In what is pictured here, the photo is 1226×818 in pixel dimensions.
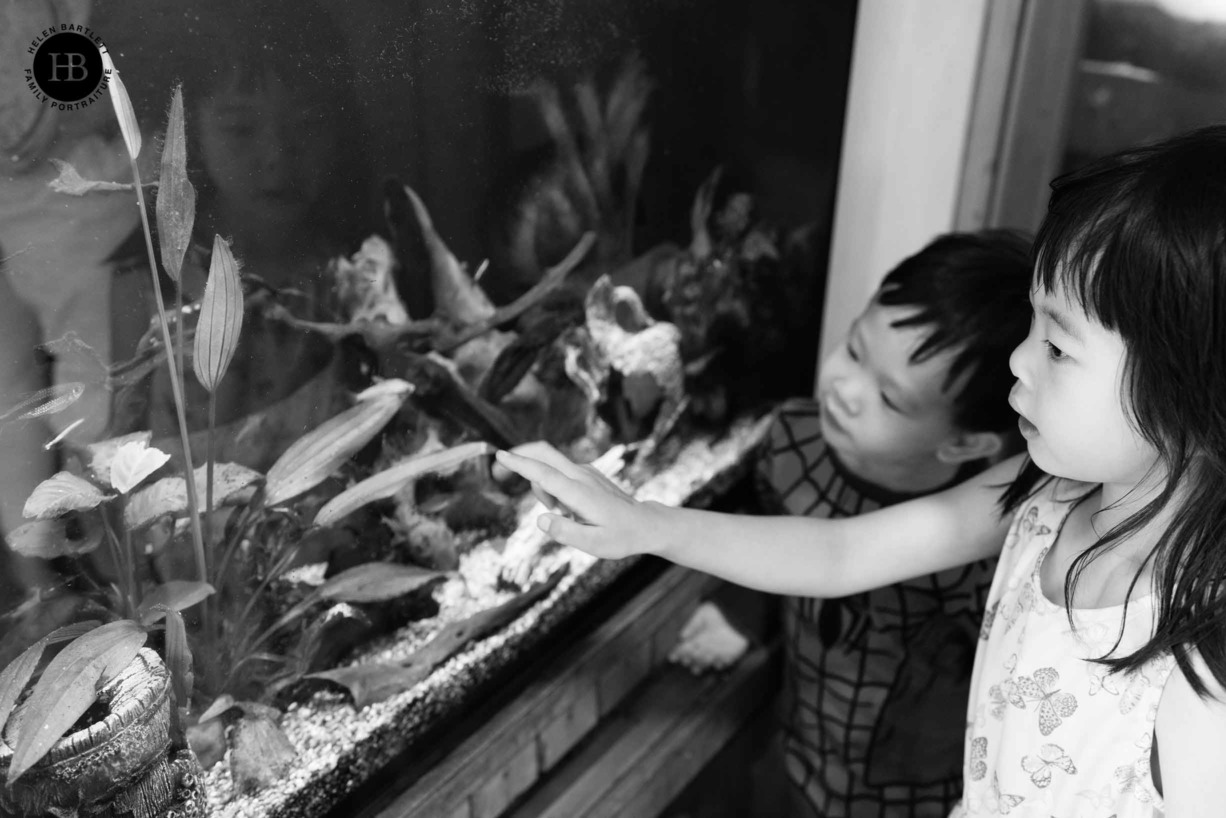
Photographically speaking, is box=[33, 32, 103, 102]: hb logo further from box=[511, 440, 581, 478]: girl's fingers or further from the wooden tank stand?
the wooden tank stand

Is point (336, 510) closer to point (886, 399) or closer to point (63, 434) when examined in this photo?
point (63, 434)

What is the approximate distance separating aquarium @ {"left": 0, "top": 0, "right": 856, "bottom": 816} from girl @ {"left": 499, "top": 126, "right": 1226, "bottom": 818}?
0.17m

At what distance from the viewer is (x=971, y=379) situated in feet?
3.85

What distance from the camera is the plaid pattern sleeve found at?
132 centimetres

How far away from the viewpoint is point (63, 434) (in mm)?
720

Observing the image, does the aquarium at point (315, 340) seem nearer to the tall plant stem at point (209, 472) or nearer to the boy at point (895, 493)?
the tall plant stem at point (209, 472)

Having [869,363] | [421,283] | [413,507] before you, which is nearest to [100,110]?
[421,283]

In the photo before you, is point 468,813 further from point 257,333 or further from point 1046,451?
point 1046,451

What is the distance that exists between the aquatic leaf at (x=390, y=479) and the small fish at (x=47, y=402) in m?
0.25

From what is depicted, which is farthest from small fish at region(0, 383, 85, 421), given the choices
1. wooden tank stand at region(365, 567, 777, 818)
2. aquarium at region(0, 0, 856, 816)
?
wooden tank stand at region(365, 567, 777, 818)

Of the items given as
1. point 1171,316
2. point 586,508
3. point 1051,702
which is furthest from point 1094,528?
point 586,508

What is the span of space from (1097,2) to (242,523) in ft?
4.58

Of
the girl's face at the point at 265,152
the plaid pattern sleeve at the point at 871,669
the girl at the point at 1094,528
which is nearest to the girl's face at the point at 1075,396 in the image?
the girl at the point at 1094,528

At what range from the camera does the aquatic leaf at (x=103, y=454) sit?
2.43ft
